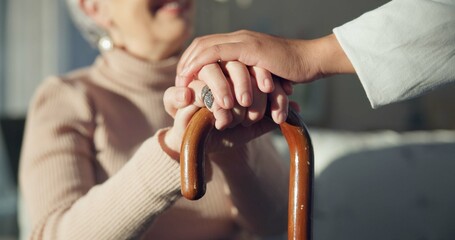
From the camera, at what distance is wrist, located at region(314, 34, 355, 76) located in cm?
68

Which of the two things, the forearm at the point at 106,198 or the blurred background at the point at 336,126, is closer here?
the forearm at the point at 106,198

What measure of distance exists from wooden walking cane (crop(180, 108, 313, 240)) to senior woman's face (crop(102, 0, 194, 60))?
505mm

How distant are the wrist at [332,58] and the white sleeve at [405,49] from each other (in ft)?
0.07

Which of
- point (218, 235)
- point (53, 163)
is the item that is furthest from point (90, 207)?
point (218, 235)

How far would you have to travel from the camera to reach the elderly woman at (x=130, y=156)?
2.72 ft

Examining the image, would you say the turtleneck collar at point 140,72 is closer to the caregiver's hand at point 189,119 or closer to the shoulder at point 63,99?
the shoulder at point 63,99

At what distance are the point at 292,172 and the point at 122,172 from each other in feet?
0.94

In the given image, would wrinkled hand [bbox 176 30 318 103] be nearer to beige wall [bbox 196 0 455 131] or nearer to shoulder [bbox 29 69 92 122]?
shoulder [bbox 29 69 92 122]

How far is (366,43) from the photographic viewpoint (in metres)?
0.66

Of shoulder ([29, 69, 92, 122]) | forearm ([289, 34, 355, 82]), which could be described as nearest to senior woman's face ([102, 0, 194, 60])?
shoulder ([29, 69, 92, 122])

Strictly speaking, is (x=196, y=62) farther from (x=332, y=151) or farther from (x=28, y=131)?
(x=332, y=151)

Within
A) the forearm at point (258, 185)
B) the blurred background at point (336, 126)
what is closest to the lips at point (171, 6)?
the forearm at point (258, 185)

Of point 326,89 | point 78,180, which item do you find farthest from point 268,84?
point 326,89

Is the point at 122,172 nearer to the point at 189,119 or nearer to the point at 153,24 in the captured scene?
A: the point at 189,119
